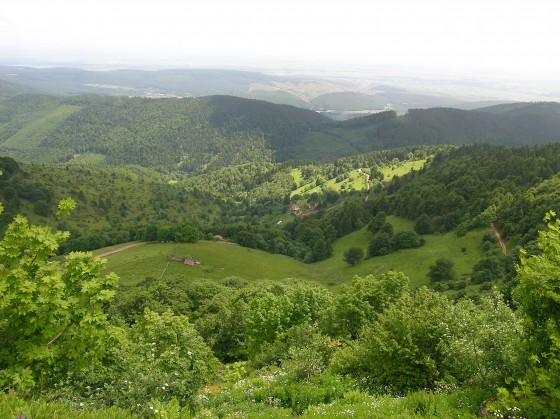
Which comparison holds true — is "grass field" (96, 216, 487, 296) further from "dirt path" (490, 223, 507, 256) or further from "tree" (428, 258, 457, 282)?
A: "dirt path" (490, 223, 507, 256)

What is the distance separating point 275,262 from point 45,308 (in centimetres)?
13549

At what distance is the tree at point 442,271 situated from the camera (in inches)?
4144

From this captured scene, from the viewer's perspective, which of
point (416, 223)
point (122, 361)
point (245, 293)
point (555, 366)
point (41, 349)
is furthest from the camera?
point (416, 223)

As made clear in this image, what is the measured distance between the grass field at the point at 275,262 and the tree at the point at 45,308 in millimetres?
100378

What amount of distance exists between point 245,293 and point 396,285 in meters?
30.0

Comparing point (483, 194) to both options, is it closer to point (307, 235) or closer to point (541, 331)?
point (307, 235)

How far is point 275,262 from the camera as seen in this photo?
14900cm

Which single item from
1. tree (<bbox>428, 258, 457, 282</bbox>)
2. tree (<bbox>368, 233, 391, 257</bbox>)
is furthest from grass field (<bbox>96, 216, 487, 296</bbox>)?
tree (<bbox>368, 233, 391, 257</bbox>)

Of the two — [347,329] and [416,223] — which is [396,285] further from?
[416,223]

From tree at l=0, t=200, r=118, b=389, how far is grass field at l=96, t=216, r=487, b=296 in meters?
100

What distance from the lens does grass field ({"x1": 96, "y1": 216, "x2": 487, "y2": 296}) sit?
385 ft

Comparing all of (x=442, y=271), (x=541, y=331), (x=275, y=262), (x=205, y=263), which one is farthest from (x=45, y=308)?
(x=275, y=262)

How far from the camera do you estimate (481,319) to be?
1906 cm

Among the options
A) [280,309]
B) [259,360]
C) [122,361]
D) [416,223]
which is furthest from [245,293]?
[416,223]
